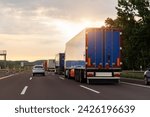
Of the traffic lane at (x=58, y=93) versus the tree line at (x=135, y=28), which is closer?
the traffic lane at (x=58, y=93)

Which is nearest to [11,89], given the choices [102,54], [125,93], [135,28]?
→ [125,93]

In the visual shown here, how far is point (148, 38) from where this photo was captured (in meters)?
50.1

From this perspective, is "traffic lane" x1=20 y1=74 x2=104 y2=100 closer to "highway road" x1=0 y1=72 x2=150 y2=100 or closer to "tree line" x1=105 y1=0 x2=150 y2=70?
"highway road" x1=0 y1=72 x2=150 y2=100

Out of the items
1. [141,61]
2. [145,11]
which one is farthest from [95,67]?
[141,61]

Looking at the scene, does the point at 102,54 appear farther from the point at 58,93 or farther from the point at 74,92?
the point at 58,93

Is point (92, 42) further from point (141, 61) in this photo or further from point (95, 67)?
point (141, 61)

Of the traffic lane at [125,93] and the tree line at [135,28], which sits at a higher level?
the tree line at [135,28]

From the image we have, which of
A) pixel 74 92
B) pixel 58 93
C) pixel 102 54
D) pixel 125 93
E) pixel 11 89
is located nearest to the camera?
pixel 58 93

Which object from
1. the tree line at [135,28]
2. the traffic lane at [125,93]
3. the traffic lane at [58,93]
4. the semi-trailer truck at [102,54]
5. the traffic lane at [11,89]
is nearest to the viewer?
the traffic lane at [58,93]

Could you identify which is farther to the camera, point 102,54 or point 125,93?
point 102,54

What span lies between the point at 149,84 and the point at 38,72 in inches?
908

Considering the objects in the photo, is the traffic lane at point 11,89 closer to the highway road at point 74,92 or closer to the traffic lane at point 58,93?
the highway road at point 74,92

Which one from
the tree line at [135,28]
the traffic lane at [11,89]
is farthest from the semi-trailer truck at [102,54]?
the tree line at [135,28]

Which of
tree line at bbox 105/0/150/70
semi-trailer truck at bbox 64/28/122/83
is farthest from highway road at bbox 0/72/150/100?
tree line at bbox 105/0/150/70
